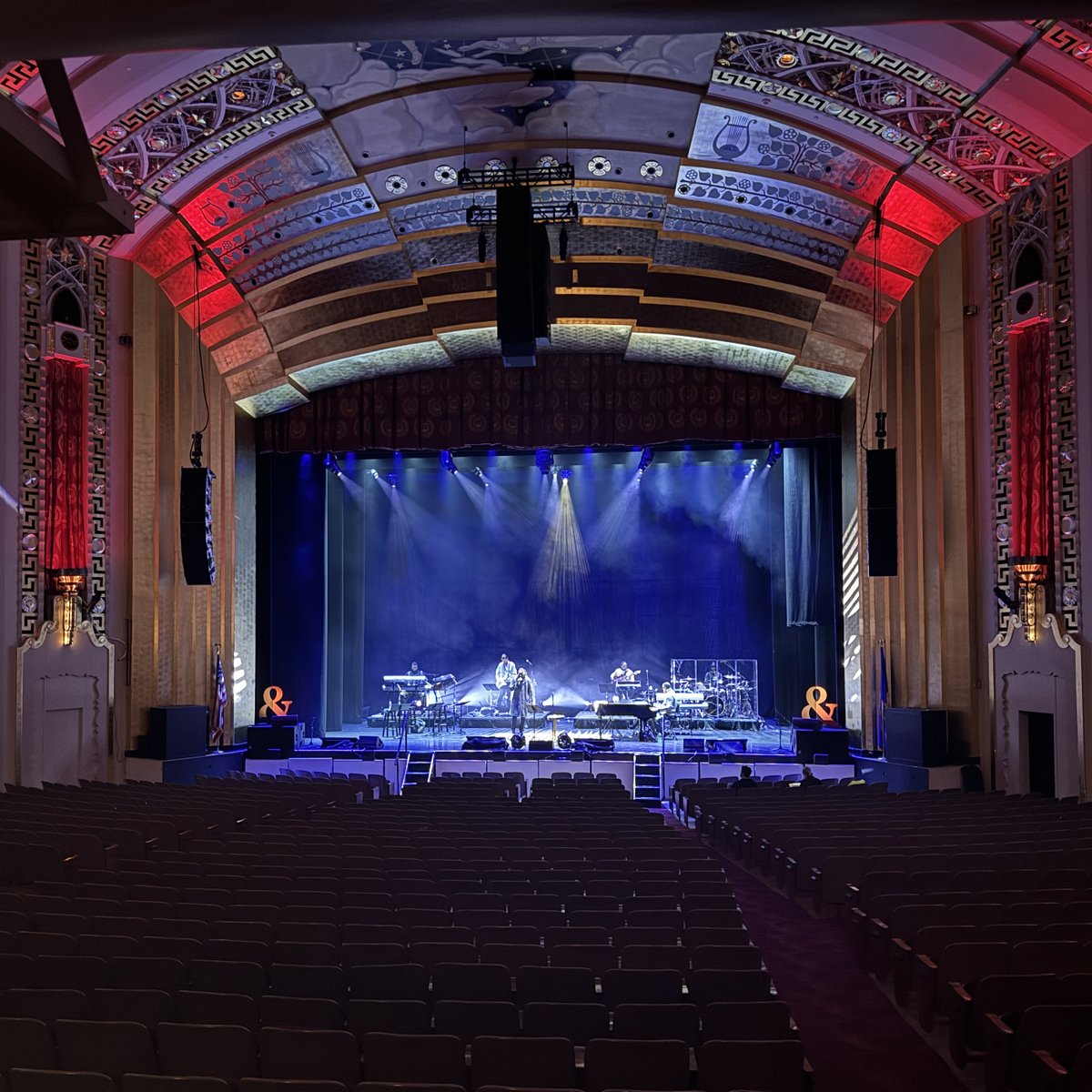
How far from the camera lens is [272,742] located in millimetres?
20141

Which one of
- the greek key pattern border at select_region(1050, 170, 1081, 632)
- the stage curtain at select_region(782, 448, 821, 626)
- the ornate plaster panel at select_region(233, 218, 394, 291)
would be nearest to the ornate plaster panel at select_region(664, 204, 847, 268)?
the greek key pattern border at select_region(1050, 170, 1081, 632)

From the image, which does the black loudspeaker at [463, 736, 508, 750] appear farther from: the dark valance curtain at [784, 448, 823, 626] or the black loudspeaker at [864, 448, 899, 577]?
the black loudspeaker at [864, 448, 899, 577]

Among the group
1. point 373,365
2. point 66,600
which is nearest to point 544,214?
point 373,365

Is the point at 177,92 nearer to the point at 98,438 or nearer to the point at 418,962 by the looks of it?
the point at 98,438

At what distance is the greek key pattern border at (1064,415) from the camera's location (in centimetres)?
1391

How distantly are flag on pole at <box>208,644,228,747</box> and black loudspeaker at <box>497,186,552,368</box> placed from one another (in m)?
8.91

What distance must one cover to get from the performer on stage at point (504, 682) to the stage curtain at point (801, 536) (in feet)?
21.1

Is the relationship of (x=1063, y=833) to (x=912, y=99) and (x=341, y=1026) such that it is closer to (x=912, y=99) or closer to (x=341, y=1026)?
(x=341, y=1026)

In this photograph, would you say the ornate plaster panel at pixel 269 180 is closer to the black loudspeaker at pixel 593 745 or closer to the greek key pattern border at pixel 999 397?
the greek key pattern border at pixel 999 397

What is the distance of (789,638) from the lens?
24.2m

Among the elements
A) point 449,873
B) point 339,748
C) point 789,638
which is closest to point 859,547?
point 789,638

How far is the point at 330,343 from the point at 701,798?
11727 millimetres

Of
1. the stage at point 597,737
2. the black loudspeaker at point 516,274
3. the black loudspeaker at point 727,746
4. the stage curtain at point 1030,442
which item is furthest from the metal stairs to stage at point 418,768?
the stage curtain at point 1030,442

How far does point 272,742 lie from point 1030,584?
1339cm
